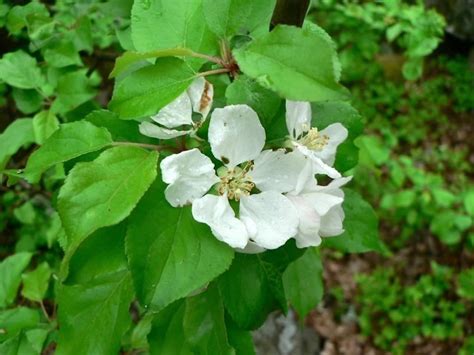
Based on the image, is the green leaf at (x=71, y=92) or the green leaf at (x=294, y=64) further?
the green leaf at (x=71, y=92)

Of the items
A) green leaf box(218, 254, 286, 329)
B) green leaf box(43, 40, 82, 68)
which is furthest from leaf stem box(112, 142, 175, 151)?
green leaf box(43, 40, 82, 68)

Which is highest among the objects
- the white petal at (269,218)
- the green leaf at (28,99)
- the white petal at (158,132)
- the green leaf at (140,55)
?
the green leaf at (140,55)

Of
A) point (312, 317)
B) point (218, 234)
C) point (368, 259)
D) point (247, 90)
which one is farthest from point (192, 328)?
point (368, 259)

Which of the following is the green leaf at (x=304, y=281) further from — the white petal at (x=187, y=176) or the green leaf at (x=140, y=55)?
the green leaf at (x=140, y=55)

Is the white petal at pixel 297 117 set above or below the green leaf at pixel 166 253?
above

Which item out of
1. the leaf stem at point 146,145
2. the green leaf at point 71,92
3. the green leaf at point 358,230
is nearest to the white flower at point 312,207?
the leaf stem at point 146,145

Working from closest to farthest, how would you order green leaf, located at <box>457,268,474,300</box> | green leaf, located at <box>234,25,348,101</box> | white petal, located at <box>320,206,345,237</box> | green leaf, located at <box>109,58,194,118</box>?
green leaf, located at <box>234,25,348,101</box>, green leaf, located at <box>109,58,194,118</box>, white petal, located at <box>320,206,345,237</box>, green leaf, located at <box>457,268,474,300</box>

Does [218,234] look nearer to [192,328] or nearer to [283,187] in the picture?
[283,187]

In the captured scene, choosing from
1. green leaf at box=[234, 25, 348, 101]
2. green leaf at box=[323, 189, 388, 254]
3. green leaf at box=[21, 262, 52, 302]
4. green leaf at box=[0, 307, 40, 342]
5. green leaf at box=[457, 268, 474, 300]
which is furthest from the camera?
green leaf at box=[457, 268, 474, 300]

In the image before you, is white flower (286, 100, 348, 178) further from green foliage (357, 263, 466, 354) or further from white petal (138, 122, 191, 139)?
green foliage (357, 263, 466, 354)
